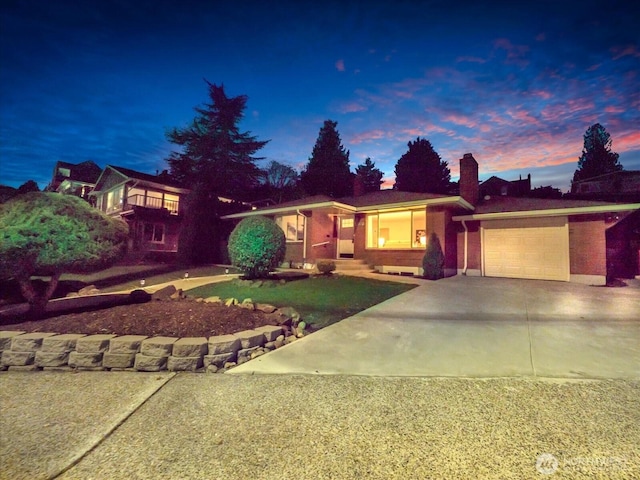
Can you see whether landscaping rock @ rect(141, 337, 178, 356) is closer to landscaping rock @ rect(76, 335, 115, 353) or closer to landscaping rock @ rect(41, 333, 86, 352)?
landscaping rock @ rect(76, 335, 115, 353)

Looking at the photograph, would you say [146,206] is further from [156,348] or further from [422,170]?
[422,170]

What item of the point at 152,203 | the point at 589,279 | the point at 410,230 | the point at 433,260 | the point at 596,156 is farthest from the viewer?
the point at 596,156

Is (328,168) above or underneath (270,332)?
above

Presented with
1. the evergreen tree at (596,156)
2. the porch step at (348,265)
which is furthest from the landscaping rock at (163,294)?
the evergreen tree at (596,156)

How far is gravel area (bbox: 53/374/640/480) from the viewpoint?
5.55 feet

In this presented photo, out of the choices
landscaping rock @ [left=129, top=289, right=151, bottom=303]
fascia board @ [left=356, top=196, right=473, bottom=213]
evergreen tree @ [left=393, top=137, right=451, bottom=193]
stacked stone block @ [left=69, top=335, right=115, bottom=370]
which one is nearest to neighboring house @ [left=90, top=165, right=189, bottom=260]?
fascia board @ [left=356, top=196, right=473, bottom=213]

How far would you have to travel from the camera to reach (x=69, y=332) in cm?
386

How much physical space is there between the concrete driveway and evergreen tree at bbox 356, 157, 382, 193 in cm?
2868

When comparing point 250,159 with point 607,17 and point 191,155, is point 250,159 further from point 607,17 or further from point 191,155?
point 607,17

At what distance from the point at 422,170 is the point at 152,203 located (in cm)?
2619

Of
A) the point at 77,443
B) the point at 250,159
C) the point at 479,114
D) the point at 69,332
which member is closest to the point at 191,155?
the point at 250,159

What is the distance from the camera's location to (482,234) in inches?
464

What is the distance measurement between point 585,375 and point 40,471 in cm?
497

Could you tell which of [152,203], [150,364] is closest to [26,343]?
[150,364]
